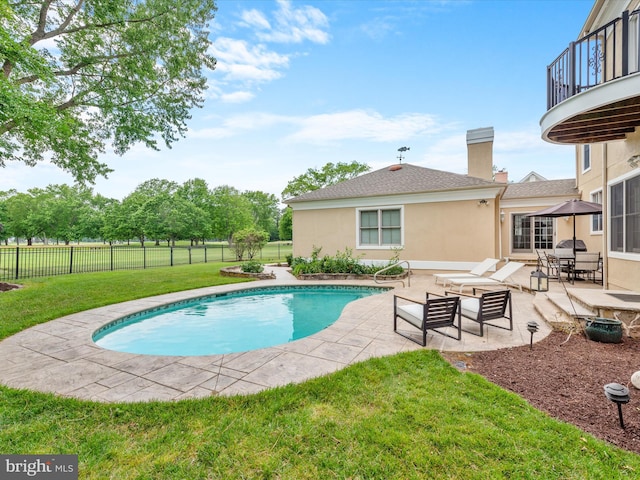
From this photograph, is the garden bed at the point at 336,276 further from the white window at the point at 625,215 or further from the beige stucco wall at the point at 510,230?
the beige stucco wall at the point at 510,230

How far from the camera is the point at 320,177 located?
114ft

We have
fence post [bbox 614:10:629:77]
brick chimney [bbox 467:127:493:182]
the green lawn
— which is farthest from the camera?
brick chimney [bbox 467:127:493:182]

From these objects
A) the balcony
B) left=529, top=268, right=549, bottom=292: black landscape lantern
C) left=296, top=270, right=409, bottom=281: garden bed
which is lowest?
left=296, top=270, right=409, bottom=281: garden bed

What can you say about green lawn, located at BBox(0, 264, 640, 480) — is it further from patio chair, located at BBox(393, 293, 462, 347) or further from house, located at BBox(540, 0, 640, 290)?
house, located at BBox(540, 0, 640, 290)

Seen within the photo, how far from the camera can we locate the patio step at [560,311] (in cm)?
514

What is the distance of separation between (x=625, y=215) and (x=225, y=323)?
9.16 m

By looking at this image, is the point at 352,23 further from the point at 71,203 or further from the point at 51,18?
the point at 71,203

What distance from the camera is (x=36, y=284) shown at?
400 inches

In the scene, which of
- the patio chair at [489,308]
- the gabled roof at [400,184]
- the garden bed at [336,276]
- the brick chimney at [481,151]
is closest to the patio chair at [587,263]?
the gabled roof at [400,184]

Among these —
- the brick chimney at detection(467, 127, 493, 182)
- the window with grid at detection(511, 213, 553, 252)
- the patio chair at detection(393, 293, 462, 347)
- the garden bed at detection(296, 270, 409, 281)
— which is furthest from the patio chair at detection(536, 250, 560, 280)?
the patio chair at detection(393, 293, 462, 347)

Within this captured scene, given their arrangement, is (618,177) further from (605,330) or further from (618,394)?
(618,394)

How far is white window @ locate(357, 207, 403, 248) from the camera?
43.0 feet

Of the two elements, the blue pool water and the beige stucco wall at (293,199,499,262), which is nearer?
the blue pool water

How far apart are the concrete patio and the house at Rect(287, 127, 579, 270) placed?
6037 millimetres
